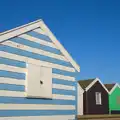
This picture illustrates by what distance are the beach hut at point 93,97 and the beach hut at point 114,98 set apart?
1862 millimetres

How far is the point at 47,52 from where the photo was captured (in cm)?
1032

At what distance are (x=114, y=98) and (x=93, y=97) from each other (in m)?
5.94

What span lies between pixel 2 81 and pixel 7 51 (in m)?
0.87

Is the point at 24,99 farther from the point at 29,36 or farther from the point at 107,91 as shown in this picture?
the point at 107,91

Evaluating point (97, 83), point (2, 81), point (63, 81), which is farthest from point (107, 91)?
point (2, 81)

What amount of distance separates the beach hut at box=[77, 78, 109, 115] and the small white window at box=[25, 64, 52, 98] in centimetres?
2285

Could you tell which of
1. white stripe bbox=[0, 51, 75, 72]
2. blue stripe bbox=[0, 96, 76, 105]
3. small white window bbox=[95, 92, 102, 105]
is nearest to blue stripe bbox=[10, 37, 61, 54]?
white stripe bbox=[0, 51, 75, 72]

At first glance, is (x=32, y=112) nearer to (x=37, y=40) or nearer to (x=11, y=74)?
(x=11, y=74)

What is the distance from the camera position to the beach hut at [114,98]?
1576 inches

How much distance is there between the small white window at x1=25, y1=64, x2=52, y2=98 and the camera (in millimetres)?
9391

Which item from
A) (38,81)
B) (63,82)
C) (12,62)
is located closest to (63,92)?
(63,82)

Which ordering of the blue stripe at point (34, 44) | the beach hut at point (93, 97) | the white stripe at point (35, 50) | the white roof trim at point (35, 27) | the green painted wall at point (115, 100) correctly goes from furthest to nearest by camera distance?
the green painted wall at point (115, 100) < the beach hut at point (93, 97) < the blue stripe at point (34, 44) < the white stripe at point (35, 50) < the white roof trim at point (35, 27)

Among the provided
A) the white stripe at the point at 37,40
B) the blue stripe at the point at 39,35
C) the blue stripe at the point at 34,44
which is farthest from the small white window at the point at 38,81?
the blue stripe at the point at 39,35

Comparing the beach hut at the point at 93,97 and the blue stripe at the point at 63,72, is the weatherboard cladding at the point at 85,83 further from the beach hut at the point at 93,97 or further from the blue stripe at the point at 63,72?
the blue stripe at the point at 63,72
